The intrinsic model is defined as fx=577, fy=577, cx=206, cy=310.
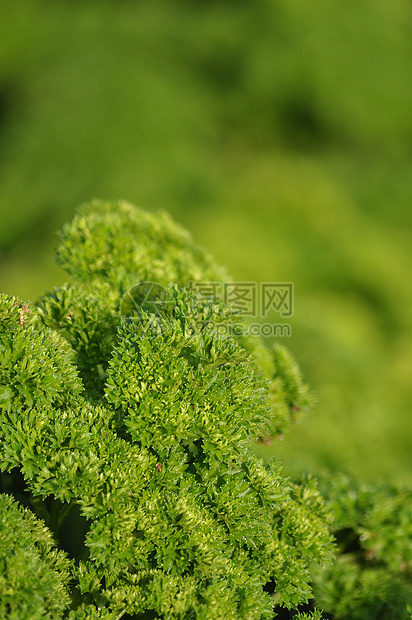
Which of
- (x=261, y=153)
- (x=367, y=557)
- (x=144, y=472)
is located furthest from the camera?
(x=261, y=153)

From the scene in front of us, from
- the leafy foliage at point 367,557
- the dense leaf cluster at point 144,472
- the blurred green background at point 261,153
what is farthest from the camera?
the blurred green background at point 261,153

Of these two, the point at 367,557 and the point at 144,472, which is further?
the point at 367,557

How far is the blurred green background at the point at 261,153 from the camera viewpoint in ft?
40.8

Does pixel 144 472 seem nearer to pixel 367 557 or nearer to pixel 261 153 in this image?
pixel 367 557

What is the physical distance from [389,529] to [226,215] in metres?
15.1

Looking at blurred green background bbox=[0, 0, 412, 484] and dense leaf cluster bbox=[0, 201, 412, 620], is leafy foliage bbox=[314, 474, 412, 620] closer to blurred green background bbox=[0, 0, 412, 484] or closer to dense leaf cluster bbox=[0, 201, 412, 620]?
dense leaf cluster bbox=[0, 201, 412, 620]

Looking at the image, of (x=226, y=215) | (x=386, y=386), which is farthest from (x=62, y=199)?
(x=386, y=386)

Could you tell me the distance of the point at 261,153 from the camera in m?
24.6

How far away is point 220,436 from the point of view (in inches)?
127

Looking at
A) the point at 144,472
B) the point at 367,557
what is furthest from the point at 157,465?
the point at 367,557

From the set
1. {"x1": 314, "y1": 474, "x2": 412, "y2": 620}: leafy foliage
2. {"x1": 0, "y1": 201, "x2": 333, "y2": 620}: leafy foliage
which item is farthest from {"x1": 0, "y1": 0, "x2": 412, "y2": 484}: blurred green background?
{"x1": 0, "y1": 201, "x2": 333, "y2": 620}: leafy foliage

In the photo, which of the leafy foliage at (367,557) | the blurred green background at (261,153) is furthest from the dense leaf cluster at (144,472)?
the blurred green background at (261,153)

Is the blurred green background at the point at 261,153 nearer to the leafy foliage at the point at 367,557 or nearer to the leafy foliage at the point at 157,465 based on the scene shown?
the leafy foliage at the point at 367,557

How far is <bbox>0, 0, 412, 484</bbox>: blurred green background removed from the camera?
40.8 feet
